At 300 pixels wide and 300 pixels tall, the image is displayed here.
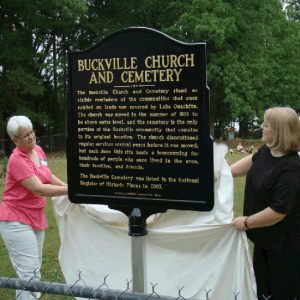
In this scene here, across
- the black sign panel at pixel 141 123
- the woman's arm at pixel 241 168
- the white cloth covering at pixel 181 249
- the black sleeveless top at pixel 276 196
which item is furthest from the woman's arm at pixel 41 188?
the black sleeveless top at pixel 276 196

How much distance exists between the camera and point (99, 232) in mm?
4191

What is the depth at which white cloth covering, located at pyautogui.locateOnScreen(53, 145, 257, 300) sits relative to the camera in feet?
12.4

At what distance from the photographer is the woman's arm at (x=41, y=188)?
4020 millimetres

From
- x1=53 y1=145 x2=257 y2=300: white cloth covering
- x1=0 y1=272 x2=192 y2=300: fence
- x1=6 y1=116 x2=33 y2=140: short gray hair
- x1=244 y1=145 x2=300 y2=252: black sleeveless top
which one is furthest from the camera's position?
x1=6 y1=116 x2=33 y2=140: short gray hair

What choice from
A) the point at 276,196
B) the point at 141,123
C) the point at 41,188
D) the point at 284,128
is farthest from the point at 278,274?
the point at 41,188

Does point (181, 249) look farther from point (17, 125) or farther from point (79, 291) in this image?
point (17, 125)

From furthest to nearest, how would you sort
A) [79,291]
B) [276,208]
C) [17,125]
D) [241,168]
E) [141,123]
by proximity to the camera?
[17,125] < [241,168] < [276,208] < [141,123] < [79,291]

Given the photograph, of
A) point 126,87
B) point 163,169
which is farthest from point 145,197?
point 126,87

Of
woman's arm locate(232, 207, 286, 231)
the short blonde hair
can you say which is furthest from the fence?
the short blonde hair

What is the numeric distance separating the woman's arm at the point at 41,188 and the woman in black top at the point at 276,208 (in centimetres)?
136

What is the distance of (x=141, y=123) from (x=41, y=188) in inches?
55.6

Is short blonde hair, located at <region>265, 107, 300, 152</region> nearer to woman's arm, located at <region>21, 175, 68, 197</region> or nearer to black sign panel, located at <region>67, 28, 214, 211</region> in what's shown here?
black sign panel, located at <region>67, 28, 214, 211</region>

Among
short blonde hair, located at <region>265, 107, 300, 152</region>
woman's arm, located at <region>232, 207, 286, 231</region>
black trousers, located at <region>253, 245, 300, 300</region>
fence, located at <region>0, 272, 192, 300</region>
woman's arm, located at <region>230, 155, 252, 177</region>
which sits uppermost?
short blonde hair, located at <region>265, 107, 300, 152</region>

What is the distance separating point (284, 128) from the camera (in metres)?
3.46
